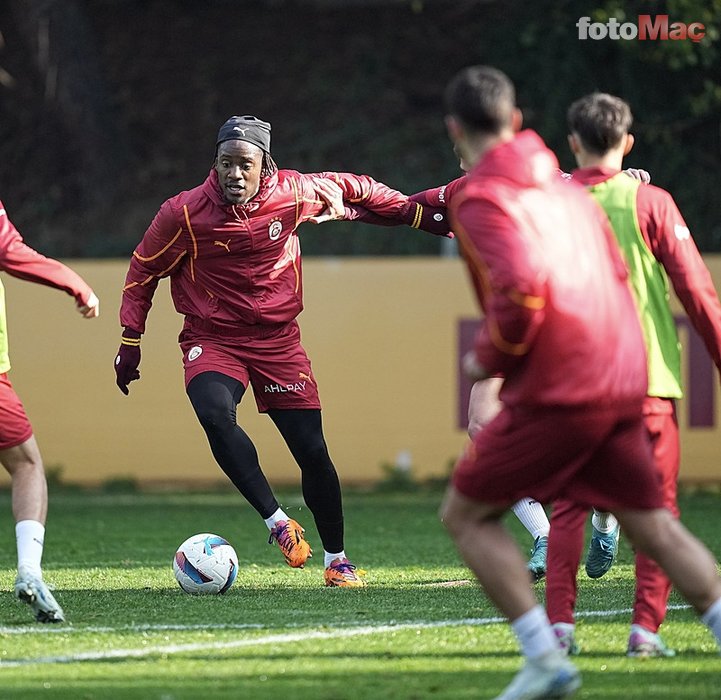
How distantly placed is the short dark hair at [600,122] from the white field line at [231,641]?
2.10 meters

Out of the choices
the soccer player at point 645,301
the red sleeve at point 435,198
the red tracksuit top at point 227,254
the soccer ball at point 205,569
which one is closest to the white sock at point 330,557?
the soccer ball at point 205,569

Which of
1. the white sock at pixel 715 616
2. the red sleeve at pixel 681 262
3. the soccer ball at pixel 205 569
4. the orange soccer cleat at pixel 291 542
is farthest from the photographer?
the orange soccer cleat at pixel 291 542

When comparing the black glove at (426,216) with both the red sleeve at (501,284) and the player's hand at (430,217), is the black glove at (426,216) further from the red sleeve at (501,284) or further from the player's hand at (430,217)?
the red sleeve at (501,284)

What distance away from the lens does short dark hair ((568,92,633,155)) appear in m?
5.52

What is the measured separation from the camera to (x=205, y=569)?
7387 mm

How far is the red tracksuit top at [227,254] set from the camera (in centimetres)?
802

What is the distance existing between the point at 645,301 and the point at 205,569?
9.37 ft

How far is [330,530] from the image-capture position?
8.05 meters

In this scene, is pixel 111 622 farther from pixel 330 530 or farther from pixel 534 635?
pixel 534 635

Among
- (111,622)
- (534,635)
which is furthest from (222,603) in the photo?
(534,635)

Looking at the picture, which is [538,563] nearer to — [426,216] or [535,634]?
[426,216]

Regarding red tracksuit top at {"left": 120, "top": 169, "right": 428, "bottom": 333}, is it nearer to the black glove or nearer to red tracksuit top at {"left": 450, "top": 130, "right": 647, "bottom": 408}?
the black glove

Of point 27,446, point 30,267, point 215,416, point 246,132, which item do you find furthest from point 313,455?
point 30,267

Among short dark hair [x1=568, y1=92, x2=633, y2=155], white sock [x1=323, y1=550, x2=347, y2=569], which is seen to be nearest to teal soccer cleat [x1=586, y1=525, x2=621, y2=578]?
white sock [x1=323, y1=550, x2=347, y2=569]
